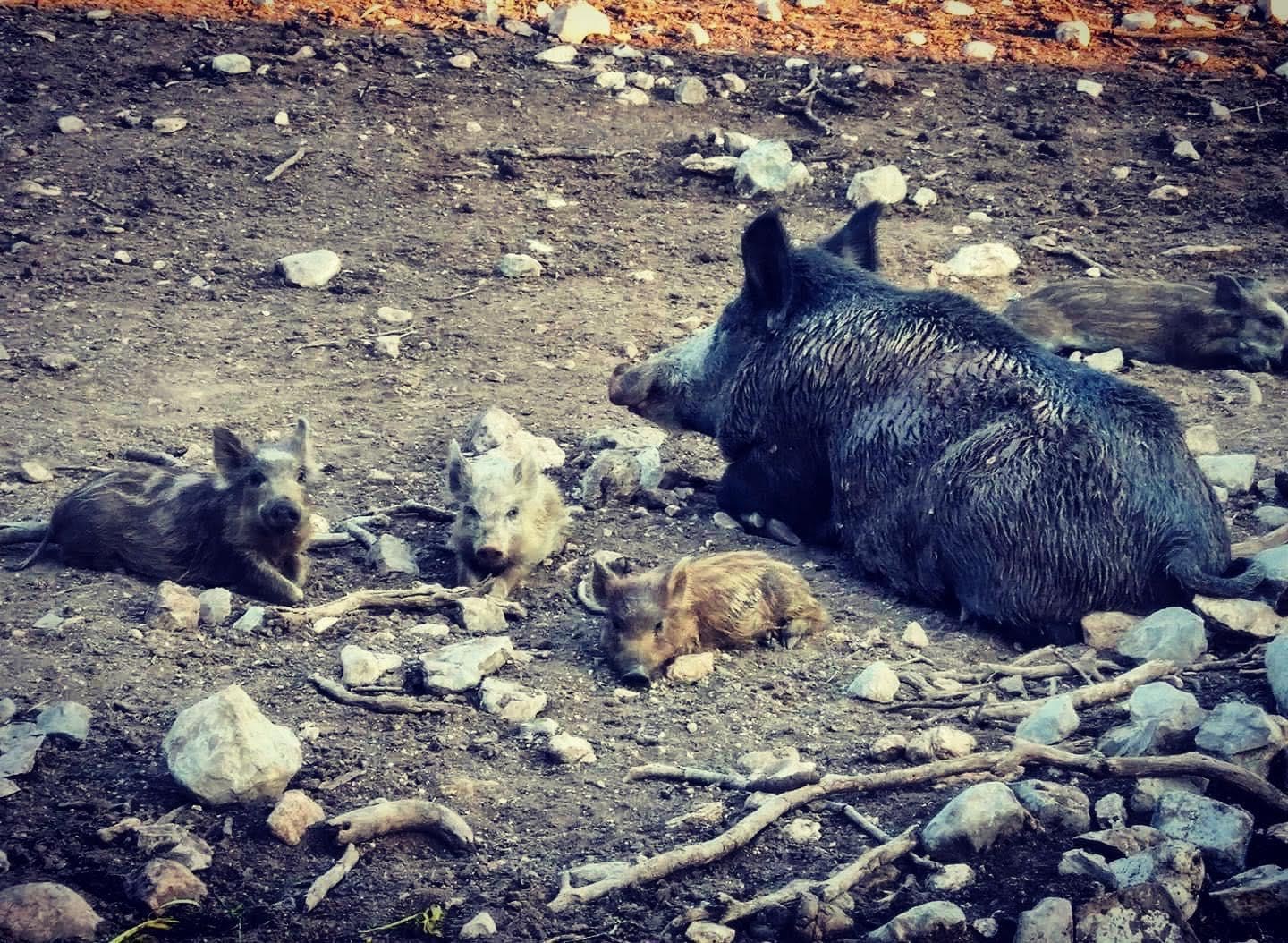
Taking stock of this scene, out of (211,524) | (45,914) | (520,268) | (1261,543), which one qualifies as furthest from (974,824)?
(520,268)

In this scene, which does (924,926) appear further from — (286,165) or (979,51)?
(979,51)

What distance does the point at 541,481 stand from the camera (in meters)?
6.60

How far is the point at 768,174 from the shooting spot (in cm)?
1038

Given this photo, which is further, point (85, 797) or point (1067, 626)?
point (1067, 626)

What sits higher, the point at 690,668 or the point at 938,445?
the point at 938,445

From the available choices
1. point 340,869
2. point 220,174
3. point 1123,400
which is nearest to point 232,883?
point 340,869

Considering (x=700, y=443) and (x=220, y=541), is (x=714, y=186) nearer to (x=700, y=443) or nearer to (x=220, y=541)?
(x=700, y=443)

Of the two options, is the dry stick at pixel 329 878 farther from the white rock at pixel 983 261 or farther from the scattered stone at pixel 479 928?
the white rock at pixel 983 261

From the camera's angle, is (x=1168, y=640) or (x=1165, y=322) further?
(x=1165, y=322)

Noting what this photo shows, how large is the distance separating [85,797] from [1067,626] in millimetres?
3435

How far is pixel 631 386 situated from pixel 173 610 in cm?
275

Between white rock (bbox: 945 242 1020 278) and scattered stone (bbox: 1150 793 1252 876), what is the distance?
5804 millimetres

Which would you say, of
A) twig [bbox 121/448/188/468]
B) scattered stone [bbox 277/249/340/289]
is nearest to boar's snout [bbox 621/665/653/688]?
twig [bbox 121/448/188/468]

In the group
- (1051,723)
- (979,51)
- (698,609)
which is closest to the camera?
(1051,723)
